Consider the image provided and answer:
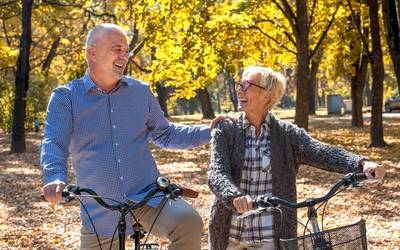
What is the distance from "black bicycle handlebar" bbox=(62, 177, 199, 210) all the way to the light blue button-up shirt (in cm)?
31

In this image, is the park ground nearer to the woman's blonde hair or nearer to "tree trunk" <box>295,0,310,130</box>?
"tree trunk" <box>295,0,310,130</box>

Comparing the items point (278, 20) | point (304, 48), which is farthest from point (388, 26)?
point (278, 20)

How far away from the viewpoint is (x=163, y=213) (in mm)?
3672

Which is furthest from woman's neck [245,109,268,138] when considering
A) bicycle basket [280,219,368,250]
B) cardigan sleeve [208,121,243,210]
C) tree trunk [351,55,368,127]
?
tree trunk [351,55,368,127]

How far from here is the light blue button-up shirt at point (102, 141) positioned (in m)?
3.67

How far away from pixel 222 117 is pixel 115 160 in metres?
0.68

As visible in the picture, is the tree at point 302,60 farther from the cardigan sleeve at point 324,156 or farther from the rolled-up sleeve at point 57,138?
the rolled-up sleeve at point 57,138

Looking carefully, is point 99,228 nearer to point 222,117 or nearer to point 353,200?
point 222,117

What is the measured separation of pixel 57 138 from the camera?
361 centimetres

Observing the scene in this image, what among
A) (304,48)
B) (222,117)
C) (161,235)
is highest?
(304,48)

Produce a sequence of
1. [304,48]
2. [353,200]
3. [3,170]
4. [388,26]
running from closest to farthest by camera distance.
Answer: [353,200], [388,26], [3,170], [304,48]

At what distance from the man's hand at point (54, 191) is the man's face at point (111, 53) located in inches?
30.8

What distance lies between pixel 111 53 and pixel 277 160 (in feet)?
3.60

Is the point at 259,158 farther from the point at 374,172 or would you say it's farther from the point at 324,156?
the point at 374,172
